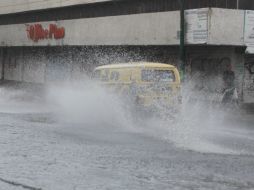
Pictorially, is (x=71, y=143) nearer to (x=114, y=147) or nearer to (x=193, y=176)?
(x=114, y=147)

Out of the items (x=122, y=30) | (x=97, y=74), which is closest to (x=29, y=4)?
(x=122, y=30)

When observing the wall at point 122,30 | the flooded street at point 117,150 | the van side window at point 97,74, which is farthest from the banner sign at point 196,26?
the van side window at point 97,74

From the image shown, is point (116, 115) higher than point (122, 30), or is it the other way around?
point (122, 30)

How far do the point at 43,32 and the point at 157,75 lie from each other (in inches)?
923

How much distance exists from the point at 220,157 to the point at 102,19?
23.8m

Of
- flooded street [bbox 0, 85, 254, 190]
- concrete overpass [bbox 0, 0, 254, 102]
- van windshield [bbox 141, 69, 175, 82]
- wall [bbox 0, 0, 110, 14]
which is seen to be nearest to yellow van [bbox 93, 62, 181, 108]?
van windshield [bbox 141, 69, 175, 82]

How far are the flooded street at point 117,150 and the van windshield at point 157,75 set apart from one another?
3.68 feet

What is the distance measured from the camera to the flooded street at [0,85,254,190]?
9055 mm

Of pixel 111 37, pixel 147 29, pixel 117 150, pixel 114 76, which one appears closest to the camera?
pixel 117 150

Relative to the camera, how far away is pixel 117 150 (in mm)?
12352

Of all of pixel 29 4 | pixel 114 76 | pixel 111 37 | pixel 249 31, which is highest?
pixel 29 4

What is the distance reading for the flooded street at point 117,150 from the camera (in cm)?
905

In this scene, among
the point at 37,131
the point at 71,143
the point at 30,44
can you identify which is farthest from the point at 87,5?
the point at 71,143

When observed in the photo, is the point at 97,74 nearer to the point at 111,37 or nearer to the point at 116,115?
the point at 116,115
